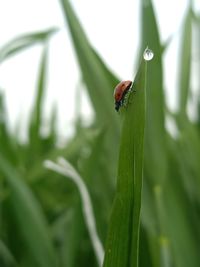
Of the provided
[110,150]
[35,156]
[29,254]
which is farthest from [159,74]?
[35,156]

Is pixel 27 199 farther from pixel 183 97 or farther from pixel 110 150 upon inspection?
pixel 183 97

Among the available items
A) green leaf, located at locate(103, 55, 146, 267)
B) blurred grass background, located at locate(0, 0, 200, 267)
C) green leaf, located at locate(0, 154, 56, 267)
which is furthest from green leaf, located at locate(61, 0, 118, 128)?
green leaf, located at locate(103, 55, 146, 267)

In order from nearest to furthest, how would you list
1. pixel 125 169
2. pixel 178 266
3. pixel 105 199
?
pixel 125 169 < pixel 178 266 < pixel 105 199

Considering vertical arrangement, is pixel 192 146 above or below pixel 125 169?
below

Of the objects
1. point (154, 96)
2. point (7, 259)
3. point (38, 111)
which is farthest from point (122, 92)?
point (38, 111)

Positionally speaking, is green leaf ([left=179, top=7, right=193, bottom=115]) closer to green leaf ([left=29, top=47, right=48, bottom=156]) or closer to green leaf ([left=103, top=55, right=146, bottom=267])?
green leaf ([left=29, top=47, right=48, bottom=156])

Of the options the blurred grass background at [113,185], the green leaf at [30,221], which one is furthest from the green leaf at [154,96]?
the green leaf at [30,221]
